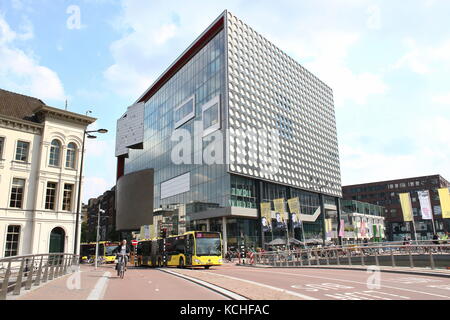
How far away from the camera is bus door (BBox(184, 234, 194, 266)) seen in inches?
1175

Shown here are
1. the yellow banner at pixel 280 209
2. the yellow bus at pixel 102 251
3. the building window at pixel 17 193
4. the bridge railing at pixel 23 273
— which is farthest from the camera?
the yellow bus at pixel 102 251

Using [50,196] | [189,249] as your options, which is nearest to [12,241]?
[50,196]

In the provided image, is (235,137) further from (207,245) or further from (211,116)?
(207,245)

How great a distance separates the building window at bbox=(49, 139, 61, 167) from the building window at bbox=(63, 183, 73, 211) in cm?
227

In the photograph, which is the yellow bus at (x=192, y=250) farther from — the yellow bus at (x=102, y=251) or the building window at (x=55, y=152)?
the yellow bus at (x=102, y=251)

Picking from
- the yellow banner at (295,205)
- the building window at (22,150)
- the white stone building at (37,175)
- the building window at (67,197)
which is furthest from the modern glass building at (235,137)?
the building window at (22,150)

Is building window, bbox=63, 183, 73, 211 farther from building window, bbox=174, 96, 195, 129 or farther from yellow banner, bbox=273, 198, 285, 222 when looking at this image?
building window, bbox=174, 96, 195, 129

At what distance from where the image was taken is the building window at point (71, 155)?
34.6m

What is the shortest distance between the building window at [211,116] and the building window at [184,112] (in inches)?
184

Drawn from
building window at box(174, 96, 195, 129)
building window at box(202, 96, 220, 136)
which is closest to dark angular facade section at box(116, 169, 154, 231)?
building window at box(174, 96, 195, 129)
